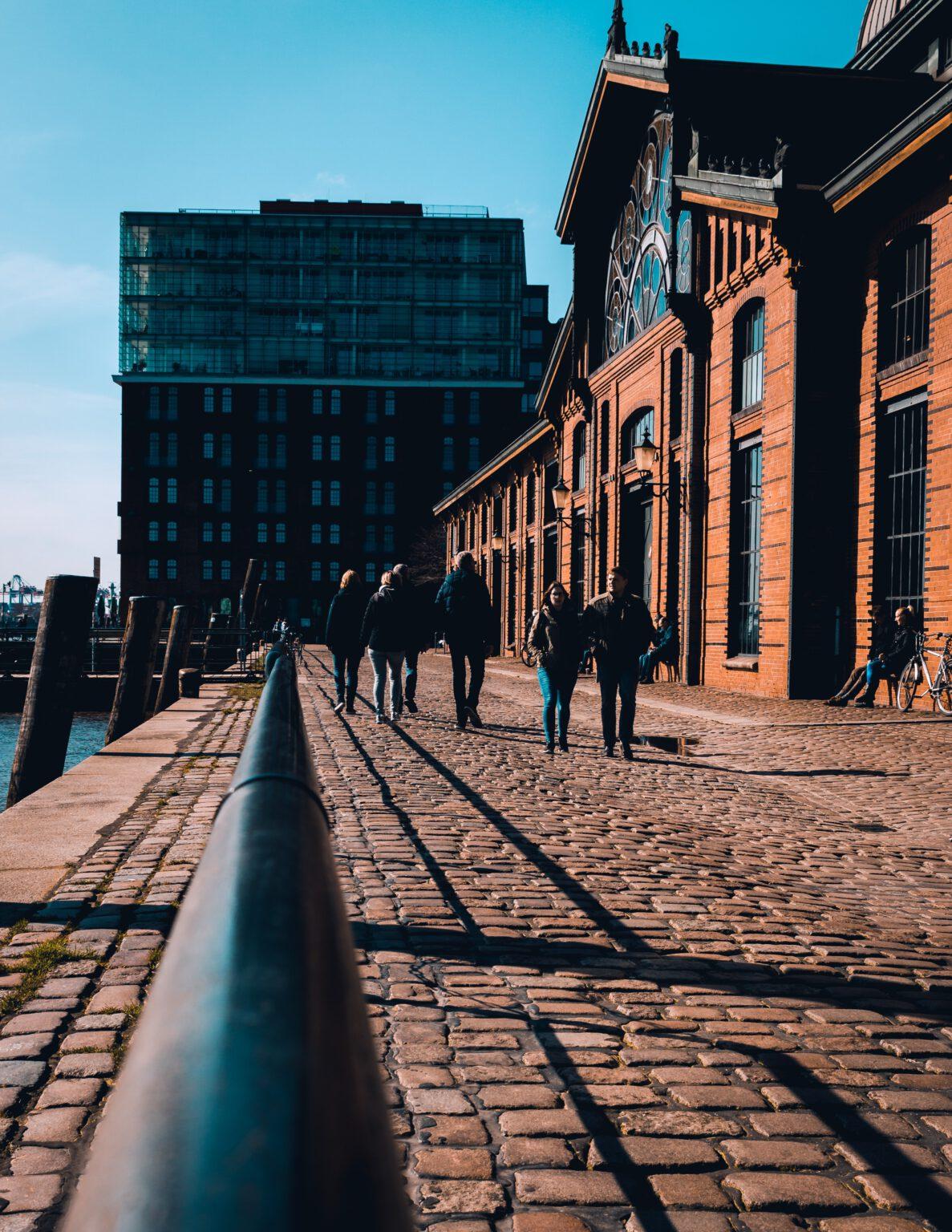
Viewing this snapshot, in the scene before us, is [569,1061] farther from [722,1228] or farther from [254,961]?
[254,961]

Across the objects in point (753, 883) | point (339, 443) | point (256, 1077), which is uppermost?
point (339, 443)

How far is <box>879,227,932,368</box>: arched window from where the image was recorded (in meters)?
17.0

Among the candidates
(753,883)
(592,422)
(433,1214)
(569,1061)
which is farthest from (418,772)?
(592,422)

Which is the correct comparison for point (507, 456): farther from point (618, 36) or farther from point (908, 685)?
point (908, 685)

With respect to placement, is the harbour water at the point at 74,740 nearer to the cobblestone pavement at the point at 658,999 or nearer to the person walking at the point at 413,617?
the person walking at the point at 413,617

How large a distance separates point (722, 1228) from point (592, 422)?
100 feet

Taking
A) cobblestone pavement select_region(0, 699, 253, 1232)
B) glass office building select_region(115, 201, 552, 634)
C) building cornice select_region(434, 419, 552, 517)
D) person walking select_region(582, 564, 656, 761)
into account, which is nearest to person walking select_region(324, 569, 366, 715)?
person walking select_region(582, 564, 656, 761)

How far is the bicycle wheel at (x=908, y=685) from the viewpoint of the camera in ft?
53.3

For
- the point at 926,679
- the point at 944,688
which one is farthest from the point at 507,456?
the point at 944,688

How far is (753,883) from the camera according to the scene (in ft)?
19.6

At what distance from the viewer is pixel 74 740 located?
22.9 metres

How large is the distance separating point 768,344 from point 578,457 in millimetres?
15012

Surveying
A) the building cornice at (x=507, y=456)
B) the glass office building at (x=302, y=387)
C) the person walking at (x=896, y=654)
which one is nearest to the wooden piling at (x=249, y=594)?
the building cornice at (x=507, y=456)

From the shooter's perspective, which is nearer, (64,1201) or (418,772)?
(64,1201)
